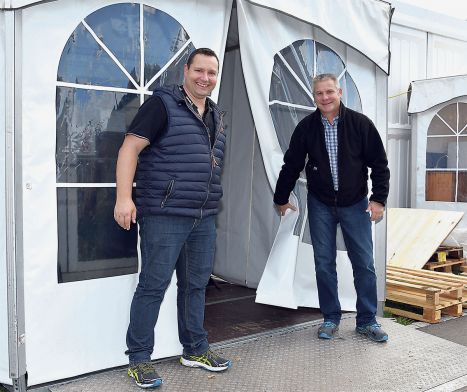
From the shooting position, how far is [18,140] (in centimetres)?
280

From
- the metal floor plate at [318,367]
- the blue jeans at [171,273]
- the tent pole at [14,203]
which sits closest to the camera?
the tent pole at [14,203]

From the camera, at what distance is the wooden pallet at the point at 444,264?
6234 millimetres

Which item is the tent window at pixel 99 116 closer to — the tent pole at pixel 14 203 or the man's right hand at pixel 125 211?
the tent pole at pixel 14 203

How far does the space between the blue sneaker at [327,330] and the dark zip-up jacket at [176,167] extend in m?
1.49

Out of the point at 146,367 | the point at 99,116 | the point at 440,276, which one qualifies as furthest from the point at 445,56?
the point at 146,367

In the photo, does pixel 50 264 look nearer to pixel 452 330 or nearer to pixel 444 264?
pixel 452 330

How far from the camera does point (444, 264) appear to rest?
6383 mm

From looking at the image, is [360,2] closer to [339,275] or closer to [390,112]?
[339,275]

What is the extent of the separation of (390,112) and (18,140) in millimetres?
6452

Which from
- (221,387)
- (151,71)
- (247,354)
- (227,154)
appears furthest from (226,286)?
(151,71)

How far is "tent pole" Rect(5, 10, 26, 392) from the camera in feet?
9.02

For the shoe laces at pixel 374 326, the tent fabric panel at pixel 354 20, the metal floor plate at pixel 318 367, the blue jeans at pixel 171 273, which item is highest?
the tent fabric panel at pixel 354 20

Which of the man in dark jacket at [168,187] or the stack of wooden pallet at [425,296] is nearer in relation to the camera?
the man in dark jacket at [168,187]

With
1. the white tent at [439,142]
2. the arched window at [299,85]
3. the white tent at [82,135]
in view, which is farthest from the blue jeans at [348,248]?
the white tent at [439,142]
